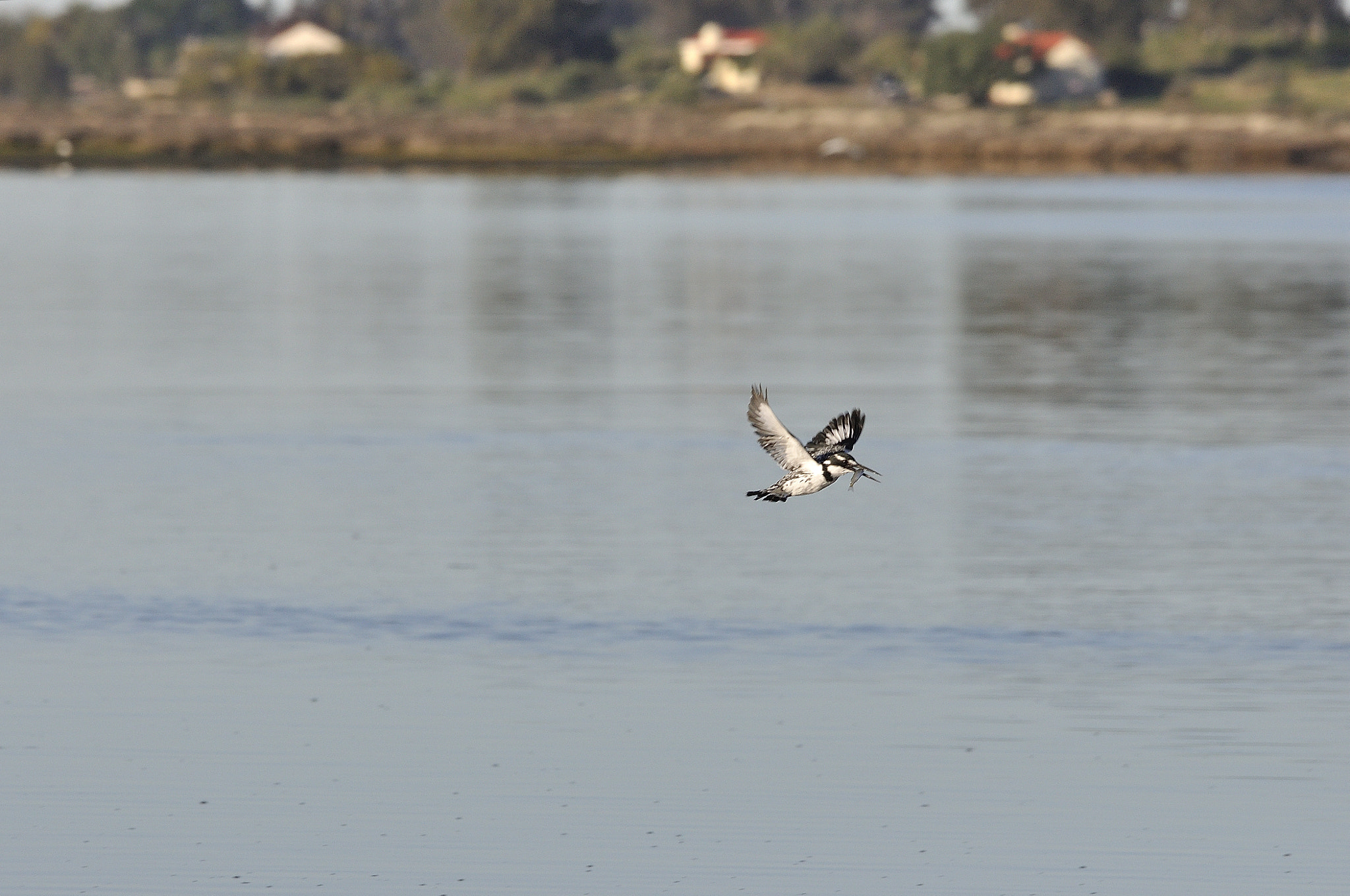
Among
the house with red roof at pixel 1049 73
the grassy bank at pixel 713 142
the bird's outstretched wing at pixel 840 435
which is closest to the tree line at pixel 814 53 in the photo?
the house with red roof at pixel 1049 73

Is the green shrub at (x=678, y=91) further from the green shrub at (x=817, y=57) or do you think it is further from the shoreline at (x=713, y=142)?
the green shrub at (x=817, y=57)

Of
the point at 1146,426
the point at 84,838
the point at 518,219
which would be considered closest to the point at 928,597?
the point at 84,838

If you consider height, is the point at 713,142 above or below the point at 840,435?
below

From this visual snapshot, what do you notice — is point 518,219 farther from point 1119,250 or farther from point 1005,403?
point 1005,403

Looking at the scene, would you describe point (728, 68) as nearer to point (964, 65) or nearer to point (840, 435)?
point (964, 65)

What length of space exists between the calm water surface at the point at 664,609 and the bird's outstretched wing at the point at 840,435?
2.23 meters

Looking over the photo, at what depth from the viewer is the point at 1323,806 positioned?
12.8 meters

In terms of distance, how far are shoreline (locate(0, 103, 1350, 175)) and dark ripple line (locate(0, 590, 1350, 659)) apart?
109 metres

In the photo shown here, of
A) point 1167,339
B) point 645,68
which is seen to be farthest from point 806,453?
point 645,68

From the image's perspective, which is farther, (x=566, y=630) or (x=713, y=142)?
(x=713, y=142)

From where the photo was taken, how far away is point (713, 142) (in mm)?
140125

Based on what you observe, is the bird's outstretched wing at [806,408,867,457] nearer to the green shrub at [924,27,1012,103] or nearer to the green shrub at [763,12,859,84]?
the green shrub at [924,27,1012,103]

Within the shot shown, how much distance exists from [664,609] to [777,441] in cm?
716

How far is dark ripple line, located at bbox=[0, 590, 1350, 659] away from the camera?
16516 millimetres
